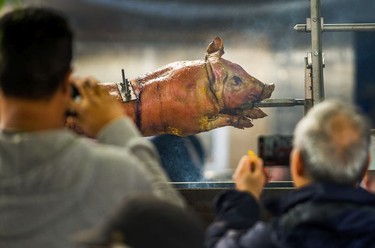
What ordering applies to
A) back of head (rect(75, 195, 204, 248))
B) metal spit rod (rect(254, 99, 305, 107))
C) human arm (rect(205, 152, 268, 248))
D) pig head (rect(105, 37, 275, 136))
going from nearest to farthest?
1. back of head (rect(75, 195, 204, 248))
2. human arm (rect(205, 152, 268, 248))
3. metal spit rod (rect(254, 99, 305, 107))
4. pig head (rect(105, 37, 275, 136))

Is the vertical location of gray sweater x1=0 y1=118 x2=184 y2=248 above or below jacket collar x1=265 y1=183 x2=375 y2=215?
above

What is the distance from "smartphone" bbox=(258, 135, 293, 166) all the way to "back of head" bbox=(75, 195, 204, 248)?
0.71 m

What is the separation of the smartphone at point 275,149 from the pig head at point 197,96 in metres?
2.24

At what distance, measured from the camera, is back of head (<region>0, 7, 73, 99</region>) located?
1.31m

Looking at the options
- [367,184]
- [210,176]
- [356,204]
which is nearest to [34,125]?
[356,204]

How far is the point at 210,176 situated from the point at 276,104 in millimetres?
506

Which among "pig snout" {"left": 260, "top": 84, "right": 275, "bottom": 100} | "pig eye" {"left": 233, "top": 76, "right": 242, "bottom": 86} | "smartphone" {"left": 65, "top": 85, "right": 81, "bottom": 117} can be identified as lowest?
"pig snout" {"left": 260, "top": 84, "right": 275, "bottom": 100}

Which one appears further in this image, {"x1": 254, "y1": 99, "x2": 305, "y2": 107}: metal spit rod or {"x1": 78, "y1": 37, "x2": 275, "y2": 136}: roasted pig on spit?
{"x1": 78, "y1": 37, "x2": 275, "y2": 136}: roasted pig on spit

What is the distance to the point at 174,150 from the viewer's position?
4.14m

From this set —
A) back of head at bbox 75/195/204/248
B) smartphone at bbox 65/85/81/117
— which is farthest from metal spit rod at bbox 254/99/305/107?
back of head at bbox 75/195/204/248

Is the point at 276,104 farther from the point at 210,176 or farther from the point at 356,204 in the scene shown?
the point at 356,204

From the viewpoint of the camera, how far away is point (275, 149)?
1834 mm

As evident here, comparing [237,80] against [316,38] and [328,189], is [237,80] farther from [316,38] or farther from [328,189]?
[328,189]

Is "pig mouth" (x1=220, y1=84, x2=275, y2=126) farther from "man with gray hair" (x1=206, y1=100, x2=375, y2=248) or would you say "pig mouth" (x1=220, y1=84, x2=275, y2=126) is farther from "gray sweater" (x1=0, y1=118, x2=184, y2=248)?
"gray sweater" (x1=0, y1=118, x2=184, y2=248)
